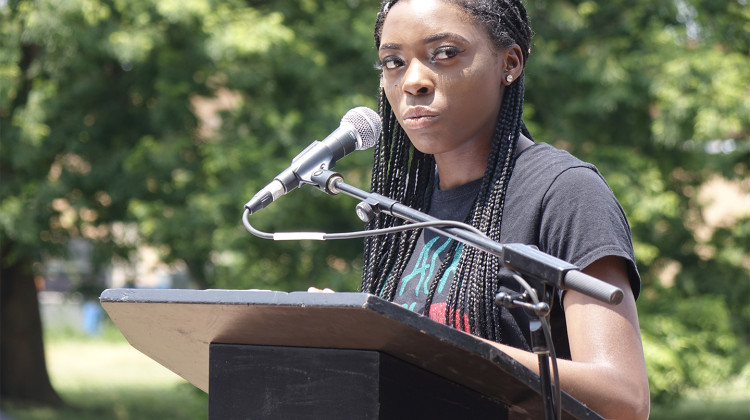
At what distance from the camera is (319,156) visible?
2.04 meters

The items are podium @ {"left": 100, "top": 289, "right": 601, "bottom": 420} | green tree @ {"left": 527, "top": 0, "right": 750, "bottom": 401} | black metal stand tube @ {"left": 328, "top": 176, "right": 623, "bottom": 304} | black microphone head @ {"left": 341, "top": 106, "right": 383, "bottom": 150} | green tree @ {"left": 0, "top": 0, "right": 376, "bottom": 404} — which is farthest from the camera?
green tree @ {"left": 527, "top": 0, "right": 750, "bottom": 401}

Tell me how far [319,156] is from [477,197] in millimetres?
366

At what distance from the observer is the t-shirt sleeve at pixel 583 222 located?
1.74 meters

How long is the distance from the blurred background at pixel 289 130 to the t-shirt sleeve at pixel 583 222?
260 inches

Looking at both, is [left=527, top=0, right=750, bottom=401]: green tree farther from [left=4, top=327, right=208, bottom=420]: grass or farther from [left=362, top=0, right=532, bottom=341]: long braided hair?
[left=362, top=0, right=532, bottom=341]: long braided hair

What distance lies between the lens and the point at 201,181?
9.85 metres

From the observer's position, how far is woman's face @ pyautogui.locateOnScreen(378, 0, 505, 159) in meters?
2.04

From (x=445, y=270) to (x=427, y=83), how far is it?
1.33 ft

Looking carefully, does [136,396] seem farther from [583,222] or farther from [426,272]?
[583,222]

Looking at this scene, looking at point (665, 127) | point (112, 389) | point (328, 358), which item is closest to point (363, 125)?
point (328, 358)

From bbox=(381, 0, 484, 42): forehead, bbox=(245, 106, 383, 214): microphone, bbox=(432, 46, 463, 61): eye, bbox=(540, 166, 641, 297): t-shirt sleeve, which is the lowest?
bbox=(540, 166, 641, 297): t-shirt sleeve

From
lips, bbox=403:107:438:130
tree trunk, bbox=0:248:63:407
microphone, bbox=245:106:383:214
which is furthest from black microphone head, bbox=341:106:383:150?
tree trunk, bbox=0:248:63:407

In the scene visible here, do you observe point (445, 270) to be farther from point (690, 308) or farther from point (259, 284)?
point (690, 308)

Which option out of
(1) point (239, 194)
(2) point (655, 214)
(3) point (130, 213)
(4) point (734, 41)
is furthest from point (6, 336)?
(4) point (734, 41)
